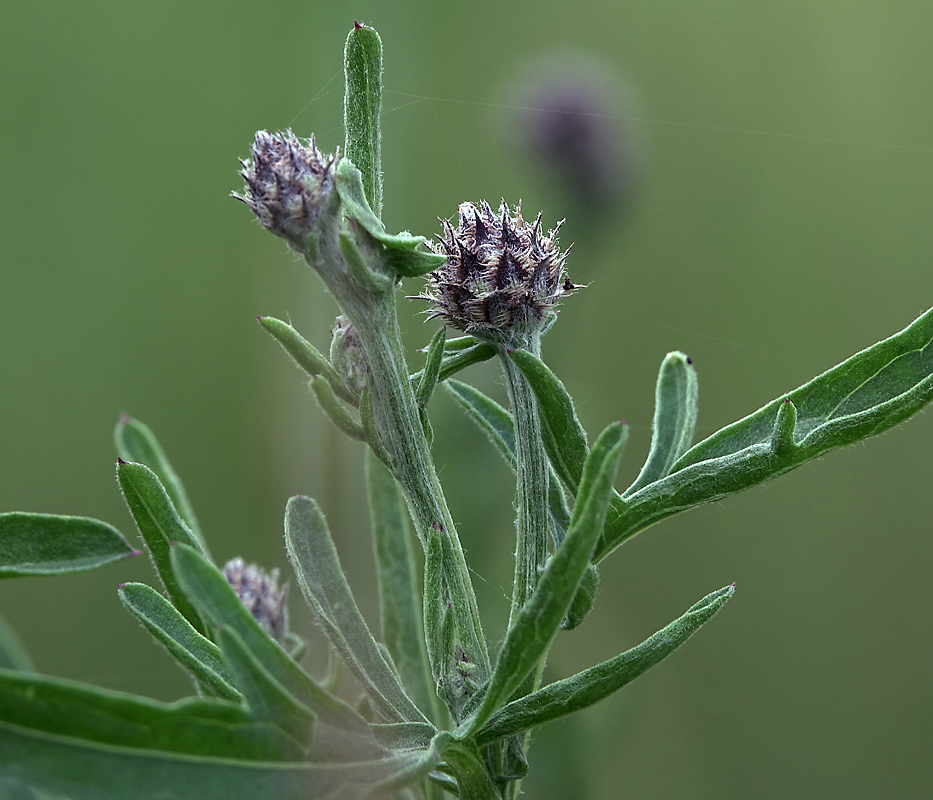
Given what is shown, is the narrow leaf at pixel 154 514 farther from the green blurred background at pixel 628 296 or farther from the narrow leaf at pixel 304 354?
the green blurred background at pixel 628 296

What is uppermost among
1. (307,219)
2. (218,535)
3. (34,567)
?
(218,535)

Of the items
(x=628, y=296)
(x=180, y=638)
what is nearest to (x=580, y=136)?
(x=628, y=296)

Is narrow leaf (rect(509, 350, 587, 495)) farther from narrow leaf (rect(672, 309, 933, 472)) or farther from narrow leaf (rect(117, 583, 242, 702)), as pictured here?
narrow leaf (rect(117, 583, 242, 702))

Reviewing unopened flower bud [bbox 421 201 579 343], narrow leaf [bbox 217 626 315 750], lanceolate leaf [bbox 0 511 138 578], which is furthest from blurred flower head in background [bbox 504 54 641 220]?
narrow leaf [bbox 217 626 315 750]

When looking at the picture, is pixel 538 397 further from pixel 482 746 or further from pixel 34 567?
pixel 34 567

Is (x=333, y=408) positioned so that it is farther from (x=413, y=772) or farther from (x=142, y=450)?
(x=142, y=450)

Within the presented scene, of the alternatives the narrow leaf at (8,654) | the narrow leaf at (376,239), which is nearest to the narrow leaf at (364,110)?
the narrow leaf at (376,239)

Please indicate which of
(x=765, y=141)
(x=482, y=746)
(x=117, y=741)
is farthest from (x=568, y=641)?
(x=117, y=741)
